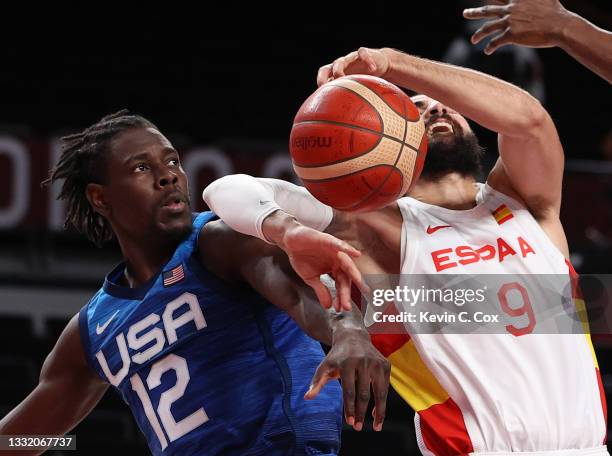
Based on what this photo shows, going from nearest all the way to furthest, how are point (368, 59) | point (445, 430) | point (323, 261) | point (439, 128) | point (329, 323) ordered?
point (323, 261) < point (329, 323) < point (368, 59) < point (445, 430) < point (439, 128)

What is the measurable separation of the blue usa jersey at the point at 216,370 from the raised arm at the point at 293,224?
358 mm

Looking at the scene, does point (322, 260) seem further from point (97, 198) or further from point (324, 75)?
point (97, 198)

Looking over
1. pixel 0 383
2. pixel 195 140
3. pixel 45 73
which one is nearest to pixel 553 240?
pixel 0 383

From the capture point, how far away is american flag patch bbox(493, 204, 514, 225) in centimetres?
349

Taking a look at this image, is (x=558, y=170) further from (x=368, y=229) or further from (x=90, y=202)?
(x=90, y=202)

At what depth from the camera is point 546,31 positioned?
11.0 ft

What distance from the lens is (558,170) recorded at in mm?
3502

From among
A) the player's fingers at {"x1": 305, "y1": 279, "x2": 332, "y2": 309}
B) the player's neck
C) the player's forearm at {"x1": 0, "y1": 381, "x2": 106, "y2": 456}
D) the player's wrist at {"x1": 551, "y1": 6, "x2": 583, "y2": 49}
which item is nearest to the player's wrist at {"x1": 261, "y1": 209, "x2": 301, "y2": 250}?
the player's fingers at {"x1": 305, "y1": 279, "x2": 332, "y2": 309}

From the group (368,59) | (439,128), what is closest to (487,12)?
(439,128)

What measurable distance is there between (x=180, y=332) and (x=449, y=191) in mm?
1131

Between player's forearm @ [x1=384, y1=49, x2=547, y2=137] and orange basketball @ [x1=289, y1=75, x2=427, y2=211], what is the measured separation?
140mm

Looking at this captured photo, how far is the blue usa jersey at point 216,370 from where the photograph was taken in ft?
10.8

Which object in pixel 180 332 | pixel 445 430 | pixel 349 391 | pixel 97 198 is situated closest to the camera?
pixel 349 391

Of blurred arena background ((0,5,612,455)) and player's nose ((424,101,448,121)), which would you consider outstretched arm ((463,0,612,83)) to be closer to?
player's nose ((424,101,448,121))
